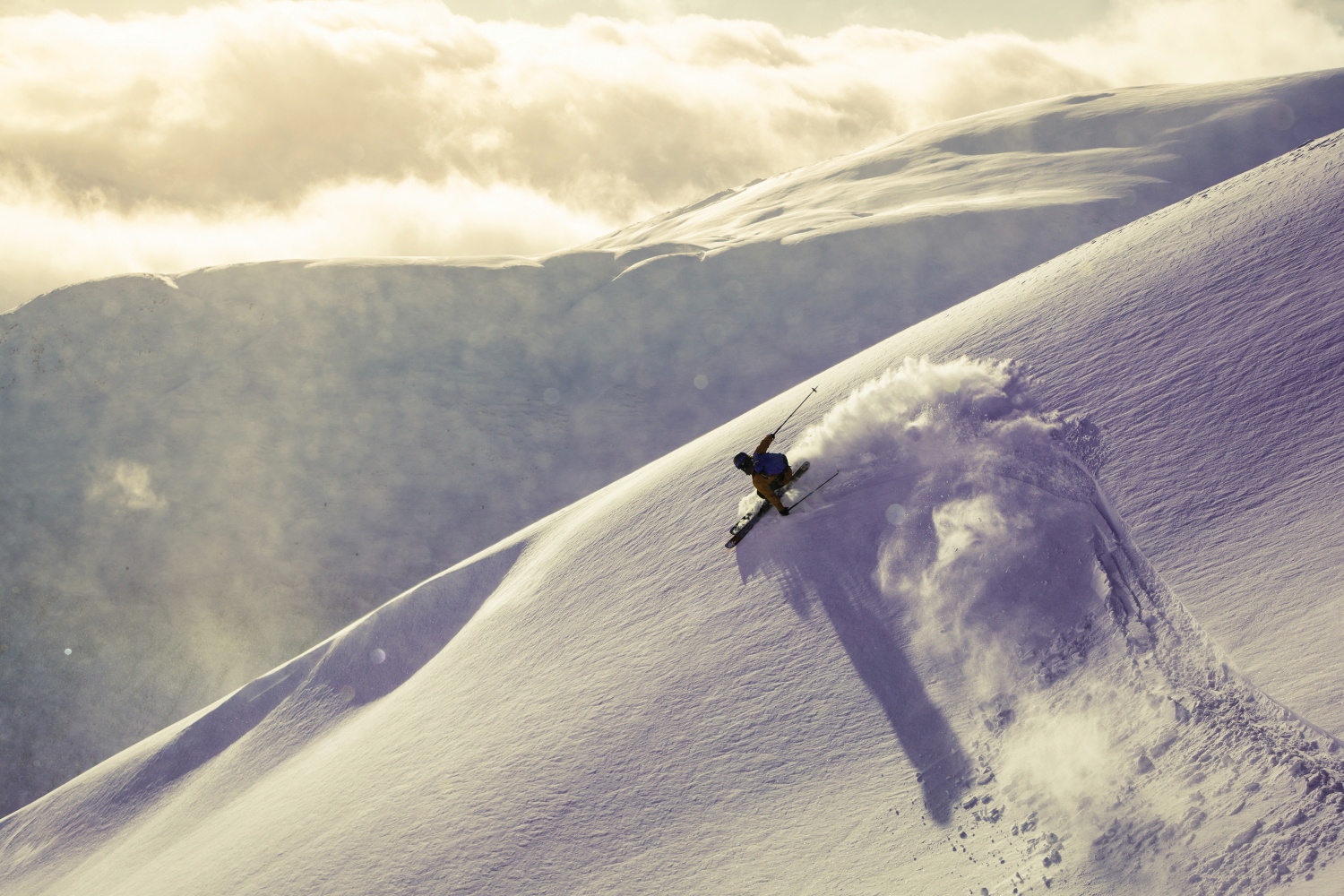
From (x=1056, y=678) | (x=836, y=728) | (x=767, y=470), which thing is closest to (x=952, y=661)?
(x=1056, y=678)

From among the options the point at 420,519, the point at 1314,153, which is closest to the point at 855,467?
the point at 1314,153

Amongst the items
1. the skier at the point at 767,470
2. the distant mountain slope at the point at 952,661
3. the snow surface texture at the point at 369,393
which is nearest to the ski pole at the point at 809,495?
the distant mountain slope at the point at 952,661

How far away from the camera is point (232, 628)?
23922 mm

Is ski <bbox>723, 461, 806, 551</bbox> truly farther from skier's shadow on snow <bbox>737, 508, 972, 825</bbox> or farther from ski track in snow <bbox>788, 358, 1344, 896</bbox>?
ski track in snow <bbox>788, 358, 1344, 896</bbox>

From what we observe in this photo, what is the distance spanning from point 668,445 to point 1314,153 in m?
19.3

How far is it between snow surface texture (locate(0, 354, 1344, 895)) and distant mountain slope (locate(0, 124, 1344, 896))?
30mm

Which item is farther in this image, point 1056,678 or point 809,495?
point 809,495

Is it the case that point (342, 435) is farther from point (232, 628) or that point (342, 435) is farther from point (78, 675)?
point (78, 675)

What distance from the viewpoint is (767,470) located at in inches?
334

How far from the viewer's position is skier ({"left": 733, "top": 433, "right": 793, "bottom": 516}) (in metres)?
8.45

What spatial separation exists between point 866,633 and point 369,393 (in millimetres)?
27214

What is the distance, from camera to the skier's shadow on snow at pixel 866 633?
6.01 meters

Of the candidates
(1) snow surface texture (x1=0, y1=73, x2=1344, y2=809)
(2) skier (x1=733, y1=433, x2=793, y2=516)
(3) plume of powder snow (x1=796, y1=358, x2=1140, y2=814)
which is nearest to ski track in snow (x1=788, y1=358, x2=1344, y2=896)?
(3) plume of powder snow (x1=796, y1=358, x2=1140, y2=814)

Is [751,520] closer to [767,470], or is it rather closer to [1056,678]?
[767,470]
